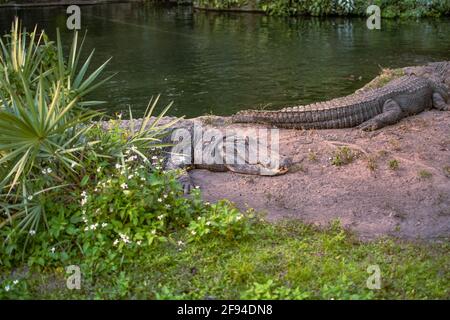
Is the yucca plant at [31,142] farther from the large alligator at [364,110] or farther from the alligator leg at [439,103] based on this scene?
the alligator leg at [439,103]

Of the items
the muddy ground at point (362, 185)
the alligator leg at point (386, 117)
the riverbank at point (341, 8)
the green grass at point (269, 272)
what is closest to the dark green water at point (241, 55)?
the riverbank at point (341, 8)

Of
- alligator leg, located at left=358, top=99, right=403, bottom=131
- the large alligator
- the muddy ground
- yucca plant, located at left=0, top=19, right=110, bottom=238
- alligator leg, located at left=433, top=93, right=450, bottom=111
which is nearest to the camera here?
yucca plant, located at left=0, top=19, right=110, bottom=238

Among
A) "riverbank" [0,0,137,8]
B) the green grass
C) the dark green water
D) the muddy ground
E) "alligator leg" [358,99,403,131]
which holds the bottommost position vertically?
the green grass

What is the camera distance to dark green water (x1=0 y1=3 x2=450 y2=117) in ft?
39.6

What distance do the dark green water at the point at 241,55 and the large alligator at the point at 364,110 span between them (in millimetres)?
2779

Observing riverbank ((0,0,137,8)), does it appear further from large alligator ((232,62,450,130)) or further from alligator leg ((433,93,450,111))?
alligator leg ((433,93,450,111))

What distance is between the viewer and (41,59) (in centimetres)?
610

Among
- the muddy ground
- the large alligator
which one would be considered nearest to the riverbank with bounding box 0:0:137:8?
the large alligator

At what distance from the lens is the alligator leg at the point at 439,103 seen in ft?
28.7

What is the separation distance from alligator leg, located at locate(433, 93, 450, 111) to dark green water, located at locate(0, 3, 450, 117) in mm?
2993

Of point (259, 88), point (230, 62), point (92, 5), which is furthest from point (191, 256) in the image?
point (92, 5)

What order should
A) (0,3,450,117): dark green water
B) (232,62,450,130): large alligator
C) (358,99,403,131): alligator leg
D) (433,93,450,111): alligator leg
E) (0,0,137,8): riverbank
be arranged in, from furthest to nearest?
1. (0,0,137,8): riverbank
2. (0,3,450,117): dark green water
3. (433,93,450,111): alligator leg
4. (232,62,450,130): large alligator
5. (358,99,403,131): alligator leg

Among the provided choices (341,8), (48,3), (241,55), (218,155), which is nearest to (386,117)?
(218,155)
